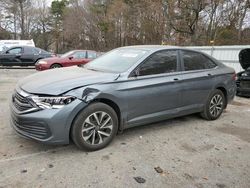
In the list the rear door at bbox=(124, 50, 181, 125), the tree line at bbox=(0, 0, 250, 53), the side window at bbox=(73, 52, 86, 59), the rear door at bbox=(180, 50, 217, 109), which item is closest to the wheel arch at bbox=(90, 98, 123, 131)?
the rear door at bbox=(124, 50, 181, 125)

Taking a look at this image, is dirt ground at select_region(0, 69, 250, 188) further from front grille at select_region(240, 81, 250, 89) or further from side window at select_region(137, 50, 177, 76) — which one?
front grille at select_region(240, 81, 250, 89)

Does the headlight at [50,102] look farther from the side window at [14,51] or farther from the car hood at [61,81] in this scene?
the side window at [14,51]

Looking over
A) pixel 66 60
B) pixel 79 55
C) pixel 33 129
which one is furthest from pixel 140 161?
pixel 79 55

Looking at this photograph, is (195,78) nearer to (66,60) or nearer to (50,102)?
(50,102)

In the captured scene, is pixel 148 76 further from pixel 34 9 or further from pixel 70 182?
pixel 34 9

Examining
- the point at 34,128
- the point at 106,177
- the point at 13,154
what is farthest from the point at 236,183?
the point at 13,154

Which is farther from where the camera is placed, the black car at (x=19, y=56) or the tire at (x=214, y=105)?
the black car at (x=19, y=56)

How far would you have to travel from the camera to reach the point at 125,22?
30609 millimetres

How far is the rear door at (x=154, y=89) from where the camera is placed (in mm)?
3966

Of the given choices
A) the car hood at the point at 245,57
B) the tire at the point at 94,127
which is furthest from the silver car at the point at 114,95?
the car hood at the point at 245,57

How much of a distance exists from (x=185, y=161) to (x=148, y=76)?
1.45 metres

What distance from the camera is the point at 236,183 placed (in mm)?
3027

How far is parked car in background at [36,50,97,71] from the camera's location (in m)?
12.0

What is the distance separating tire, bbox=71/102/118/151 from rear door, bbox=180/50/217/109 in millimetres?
1576
